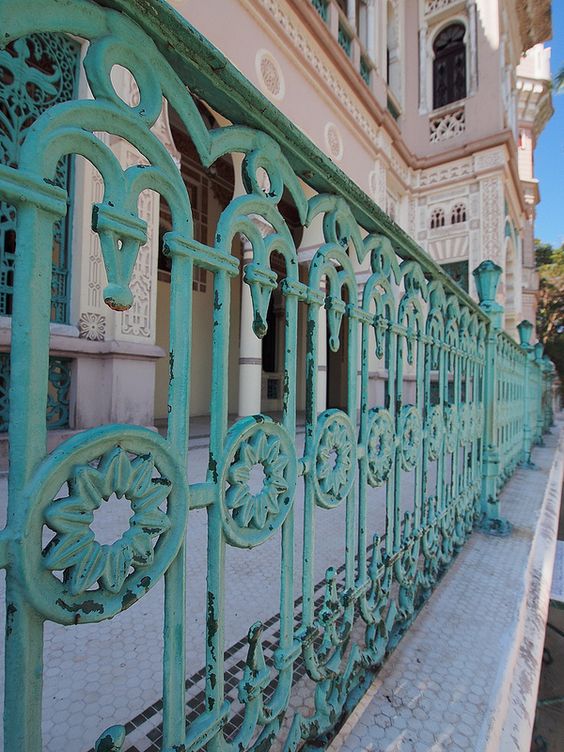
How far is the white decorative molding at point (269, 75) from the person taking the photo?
16.2 feet

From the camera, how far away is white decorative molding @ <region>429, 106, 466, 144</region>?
8.95 metres

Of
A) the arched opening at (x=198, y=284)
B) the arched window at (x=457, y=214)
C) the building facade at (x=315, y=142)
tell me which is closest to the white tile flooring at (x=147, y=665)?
the building facade at (x=315, y=142)

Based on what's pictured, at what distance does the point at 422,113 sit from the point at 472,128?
127cm

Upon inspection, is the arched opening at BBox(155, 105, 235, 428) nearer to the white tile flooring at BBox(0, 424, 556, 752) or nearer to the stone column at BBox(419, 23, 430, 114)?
the stone column at BBox(419, 23, 430, 114)

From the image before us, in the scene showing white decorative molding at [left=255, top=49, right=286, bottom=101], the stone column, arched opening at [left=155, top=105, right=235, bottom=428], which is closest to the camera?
white decorative molding at [left=255, top=49, right=286, bottom=101]

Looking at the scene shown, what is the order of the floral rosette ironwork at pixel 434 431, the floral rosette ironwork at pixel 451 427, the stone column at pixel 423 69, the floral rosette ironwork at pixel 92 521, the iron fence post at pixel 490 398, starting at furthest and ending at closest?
the stone column at pixel 423 69 → the iron fence post at pixel 490 398 → the floral rosette ironwork at pixel 451 427 → the floral rosette ironwork at pixel 434 431 → the floral rosette ironwork at pixel 92 521

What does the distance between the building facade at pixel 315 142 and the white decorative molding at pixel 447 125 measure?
0.12ft

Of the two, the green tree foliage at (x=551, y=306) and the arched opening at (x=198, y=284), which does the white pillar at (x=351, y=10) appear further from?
the green tree foliage at (x=551, y=306)

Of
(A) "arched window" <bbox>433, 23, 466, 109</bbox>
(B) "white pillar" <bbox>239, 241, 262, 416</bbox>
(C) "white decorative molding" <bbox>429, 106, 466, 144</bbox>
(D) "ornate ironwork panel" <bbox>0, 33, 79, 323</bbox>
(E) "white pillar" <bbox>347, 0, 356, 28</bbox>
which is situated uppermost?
(A) "arched window" <bbox>433, 23, 466, 109</bbox>

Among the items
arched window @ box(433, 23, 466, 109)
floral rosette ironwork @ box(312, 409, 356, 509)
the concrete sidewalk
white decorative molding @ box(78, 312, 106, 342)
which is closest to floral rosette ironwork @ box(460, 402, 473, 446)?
the concrete sidewalk

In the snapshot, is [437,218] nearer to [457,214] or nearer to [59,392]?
[457,214]

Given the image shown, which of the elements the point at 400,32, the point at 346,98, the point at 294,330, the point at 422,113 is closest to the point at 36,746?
the point at 294,330

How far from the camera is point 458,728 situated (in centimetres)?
90

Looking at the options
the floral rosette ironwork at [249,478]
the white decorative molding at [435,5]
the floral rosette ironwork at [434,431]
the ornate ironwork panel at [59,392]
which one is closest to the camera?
the floral rosette ironwork at [249,478]
